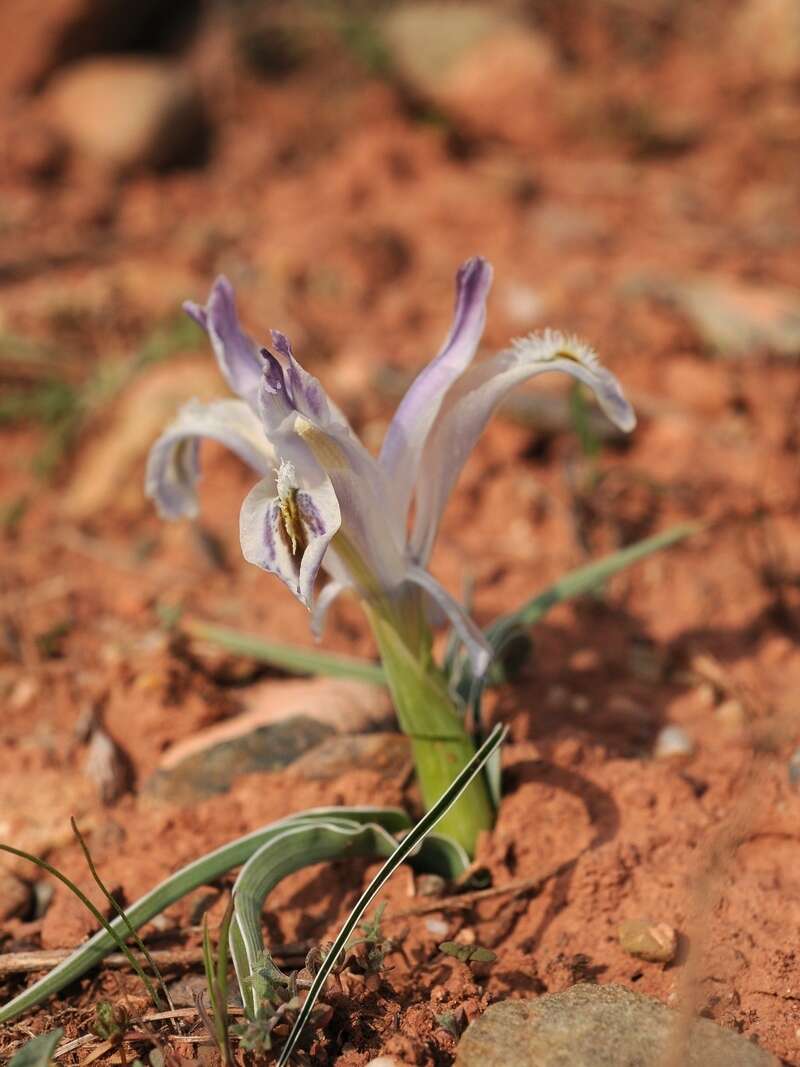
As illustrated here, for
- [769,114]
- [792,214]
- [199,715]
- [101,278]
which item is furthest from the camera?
[769,114]

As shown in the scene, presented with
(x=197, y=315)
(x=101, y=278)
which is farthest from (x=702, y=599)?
(x=101, y=278)

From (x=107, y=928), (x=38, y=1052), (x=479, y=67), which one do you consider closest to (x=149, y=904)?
(x=107, y=928)

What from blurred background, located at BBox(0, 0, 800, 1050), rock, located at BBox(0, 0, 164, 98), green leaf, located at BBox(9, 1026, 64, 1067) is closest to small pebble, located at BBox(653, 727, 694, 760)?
blurred background, located at BBox(0, 0, 800, 1050)

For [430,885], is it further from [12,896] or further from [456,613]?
[12,896]

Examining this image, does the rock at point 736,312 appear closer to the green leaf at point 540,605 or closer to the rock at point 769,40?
the green leaf at point 540,605

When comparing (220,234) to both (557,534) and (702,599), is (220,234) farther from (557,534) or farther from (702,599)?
(702,599)

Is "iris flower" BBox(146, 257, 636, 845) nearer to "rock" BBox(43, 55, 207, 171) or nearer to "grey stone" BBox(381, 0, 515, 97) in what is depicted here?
"rock" BBox(43, 55, 207, 171)

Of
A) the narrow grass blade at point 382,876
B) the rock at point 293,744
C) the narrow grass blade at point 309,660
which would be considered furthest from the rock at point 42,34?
the narrow grass blade at point 382,876
